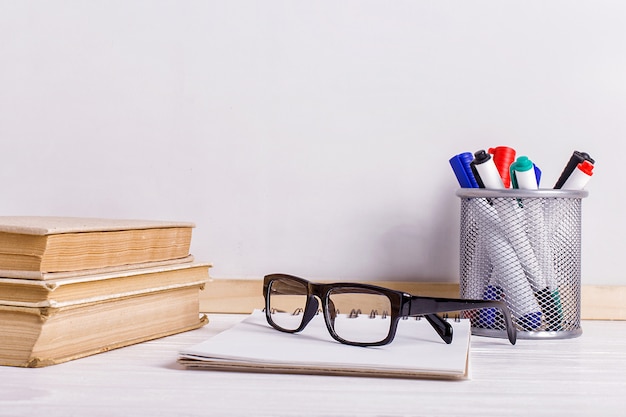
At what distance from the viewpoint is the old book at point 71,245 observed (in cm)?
66

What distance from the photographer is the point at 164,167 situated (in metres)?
1.05

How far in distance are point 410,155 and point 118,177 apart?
42 cm

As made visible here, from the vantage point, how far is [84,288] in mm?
702

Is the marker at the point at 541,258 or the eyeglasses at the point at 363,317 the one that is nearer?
the eyeglasses at the point at 363,317

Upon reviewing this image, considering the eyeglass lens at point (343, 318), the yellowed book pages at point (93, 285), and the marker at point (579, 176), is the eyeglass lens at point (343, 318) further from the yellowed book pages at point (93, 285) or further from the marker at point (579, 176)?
the marker at point (579, 176)

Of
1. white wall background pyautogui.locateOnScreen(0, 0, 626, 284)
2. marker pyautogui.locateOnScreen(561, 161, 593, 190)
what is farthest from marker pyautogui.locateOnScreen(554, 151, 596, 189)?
white wall background pyautogui.locateOnScreen(0, 0, 626, 284)

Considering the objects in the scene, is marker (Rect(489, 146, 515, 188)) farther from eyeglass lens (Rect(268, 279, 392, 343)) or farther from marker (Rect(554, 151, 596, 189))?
eyeglass lens (Rect(268, 279, 392, 343))

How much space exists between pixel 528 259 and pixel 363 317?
20 cm

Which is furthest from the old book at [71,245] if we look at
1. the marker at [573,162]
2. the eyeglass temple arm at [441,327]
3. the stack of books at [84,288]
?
the marker at [573,162]

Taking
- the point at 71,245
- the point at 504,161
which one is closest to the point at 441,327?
the point at 504,161

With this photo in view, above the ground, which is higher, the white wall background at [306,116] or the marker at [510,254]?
the white wall background at [306,116]

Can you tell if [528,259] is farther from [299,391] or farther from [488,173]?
[299,391]

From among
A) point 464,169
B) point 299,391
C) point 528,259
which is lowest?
point 299,391

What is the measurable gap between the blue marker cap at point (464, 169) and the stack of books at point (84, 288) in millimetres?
337
